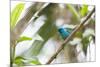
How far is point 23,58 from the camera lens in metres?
1.93

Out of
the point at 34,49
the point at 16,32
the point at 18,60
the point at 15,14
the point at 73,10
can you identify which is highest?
the point at 73,10

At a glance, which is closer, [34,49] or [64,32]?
[34,49]

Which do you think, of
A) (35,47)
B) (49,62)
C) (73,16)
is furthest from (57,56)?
(73,16)

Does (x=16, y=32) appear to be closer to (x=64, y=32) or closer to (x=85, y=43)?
(x=64, y=32)

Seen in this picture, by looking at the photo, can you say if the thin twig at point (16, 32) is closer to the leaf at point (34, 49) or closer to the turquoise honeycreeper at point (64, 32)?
the leaf at point (34, 49)

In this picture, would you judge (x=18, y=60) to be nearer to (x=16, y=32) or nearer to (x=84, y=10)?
(x=16, y=32)

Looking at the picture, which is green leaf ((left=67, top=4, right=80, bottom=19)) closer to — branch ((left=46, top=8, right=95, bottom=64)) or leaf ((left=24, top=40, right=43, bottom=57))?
branch ((left=46, top=8, right=95, bottom=64))

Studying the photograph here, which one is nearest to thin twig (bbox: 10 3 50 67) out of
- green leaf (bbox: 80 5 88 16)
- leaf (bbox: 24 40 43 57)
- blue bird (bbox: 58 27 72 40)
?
leaf (bbox: 24 40 43 57)

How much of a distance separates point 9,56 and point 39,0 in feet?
2.02

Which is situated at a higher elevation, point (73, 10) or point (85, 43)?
point (73, 10)

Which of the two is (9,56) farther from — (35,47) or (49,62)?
(49,62)

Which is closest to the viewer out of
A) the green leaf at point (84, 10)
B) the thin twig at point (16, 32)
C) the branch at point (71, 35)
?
the thin twig at point (16, 32)

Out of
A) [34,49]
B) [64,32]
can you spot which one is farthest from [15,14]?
[64,32]

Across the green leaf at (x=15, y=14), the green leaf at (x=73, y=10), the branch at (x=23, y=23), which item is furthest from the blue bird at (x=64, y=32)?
the green leaf at (x=15, y=14)
